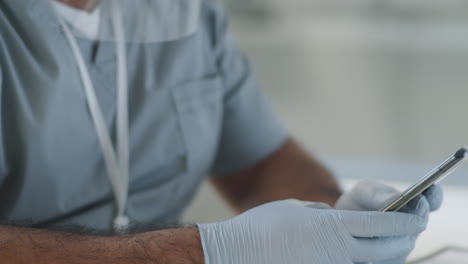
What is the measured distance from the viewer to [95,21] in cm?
81

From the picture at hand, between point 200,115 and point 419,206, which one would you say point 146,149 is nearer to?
point 200,115

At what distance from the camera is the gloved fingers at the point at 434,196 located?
63cm

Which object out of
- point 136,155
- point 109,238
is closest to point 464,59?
point 136,155

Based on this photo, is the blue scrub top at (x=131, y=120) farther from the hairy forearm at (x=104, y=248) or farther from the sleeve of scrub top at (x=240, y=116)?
the hairy forearm at (x=104, y=248)

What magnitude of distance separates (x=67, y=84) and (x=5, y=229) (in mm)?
228

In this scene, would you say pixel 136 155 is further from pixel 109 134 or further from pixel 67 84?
pixel 67 84

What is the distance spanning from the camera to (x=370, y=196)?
680mm

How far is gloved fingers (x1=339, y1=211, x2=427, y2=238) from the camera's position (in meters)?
0.59

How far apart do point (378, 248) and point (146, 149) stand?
16.6 inches

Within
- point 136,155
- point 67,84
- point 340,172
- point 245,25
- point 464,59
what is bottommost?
point 245,25

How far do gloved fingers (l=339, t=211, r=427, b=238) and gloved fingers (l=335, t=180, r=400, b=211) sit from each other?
53 mm

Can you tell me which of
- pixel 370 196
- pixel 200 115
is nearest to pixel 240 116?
pixel 200 115

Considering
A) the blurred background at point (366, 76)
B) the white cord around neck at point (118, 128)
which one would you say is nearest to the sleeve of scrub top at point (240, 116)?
the white cord around neck at point (118, 128)

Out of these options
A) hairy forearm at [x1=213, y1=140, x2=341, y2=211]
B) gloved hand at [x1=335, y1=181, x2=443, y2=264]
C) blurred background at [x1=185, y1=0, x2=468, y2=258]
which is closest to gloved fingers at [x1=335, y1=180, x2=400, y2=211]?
gloved hand at [x1=335, y1=181, x2=443, y2=264]
